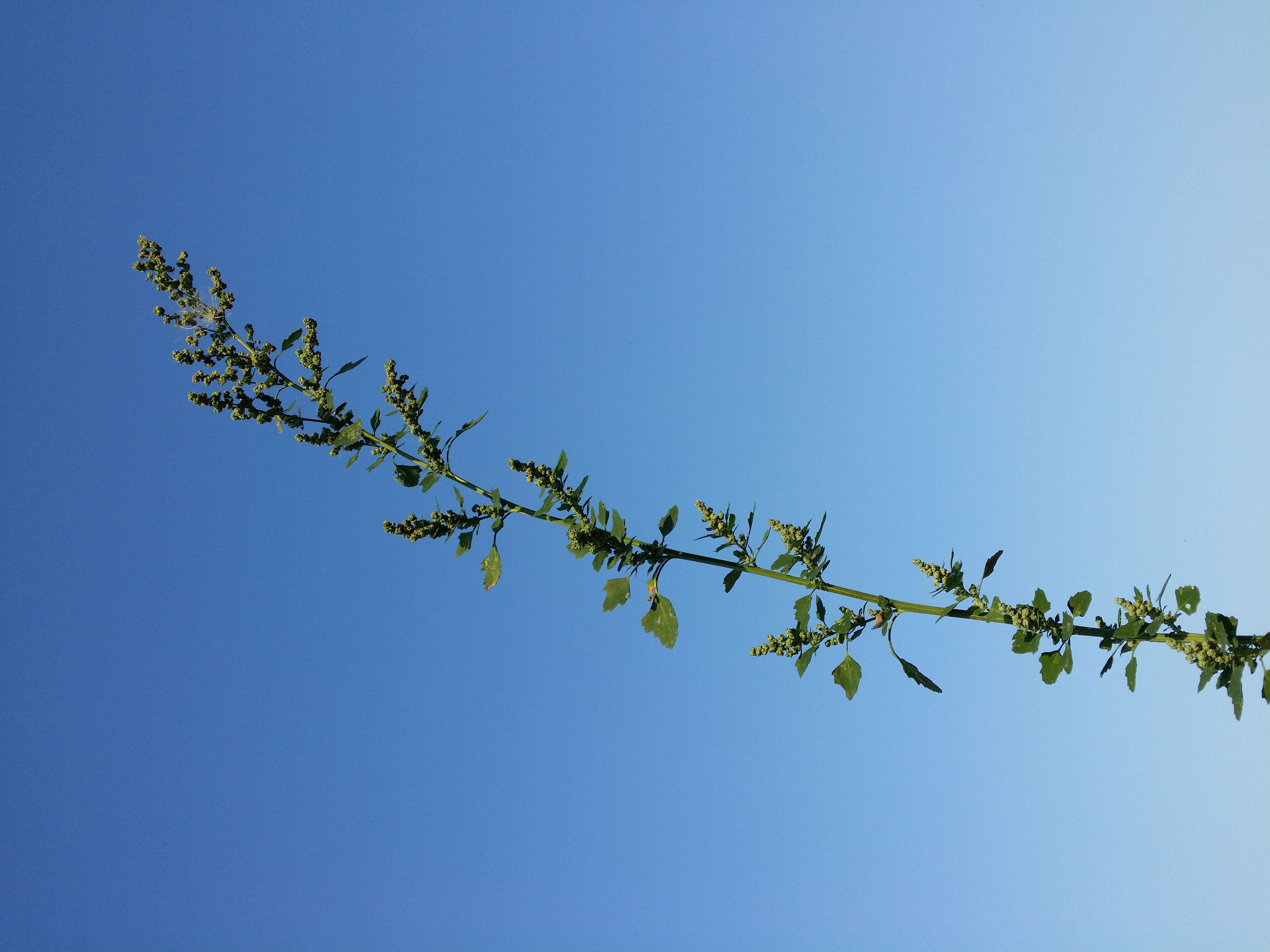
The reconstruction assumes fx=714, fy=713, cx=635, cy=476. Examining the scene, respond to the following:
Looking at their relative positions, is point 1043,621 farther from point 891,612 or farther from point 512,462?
point 512,462

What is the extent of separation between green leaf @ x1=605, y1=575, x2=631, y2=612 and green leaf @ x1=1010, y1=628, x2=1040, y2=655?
2380mm

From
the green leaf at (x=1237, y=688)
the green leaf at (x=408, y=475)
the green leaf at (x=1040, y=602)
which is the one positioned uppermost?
→ the green leaf at (x=408, y=475)

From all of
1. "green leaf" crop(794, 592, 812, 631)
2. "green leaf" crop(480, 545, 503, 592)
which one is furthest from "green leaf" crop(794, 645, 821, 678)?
"green leaf" crop(480, 545, 503, 592)

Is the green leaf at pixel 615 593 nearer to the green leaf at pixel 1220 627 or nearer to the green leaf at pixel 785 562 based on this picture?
the green leaf at pixel 785 562

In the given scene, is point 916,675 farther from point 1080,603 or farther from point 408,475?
point 408,475

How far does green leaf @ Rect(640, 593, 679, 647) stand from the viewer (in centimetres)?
460

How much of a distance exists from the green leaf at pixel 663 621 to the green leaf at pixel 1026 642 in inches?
81.2

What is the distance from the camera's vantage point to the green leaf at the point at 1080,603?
4.38 meters

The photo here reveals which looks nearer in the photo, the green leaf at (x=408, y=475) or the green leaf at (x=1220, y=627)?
the green leaf at (x=1220, y=627)

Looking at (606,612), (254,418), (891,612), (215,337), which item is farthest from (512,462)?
(891,612)

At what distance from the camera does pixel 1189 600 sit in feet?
14.2

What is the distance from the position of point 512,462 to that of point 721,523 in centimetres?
133

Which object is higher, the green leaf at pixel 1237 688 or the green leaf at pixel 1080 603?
the green leaf at pixel 1080 603

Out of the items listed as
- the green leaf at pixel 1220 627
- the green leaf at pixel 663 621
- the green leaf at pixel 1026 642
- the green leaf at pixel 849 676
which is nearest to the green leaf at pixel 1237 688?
the green leaf at pixel 1220 627
